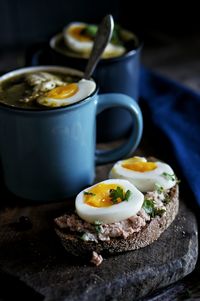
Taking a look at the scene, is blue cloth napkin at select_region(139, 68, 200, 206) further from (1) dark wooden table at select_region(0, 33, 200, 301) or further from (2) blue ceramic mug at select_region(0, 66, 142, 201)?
(2) blue ceramic mug at select_region(0, 66, 142, 201)

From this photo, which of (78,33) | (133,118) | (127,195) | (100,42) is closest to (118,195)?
(127,195)

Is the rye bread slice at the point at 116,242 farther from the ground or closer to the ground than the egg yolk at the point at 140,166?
closer to the ground

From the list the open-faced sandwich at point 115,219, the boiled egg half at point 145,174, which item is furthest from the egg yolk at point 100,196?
the boiled egg half at point 145,174

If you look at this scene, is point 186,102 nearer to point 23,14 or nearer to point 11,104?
point 11,104

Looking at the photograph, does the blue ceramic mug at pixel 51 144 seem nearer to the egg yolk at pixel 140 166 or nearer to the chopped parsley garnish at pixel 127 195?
the egg yolk at pixel 140 166

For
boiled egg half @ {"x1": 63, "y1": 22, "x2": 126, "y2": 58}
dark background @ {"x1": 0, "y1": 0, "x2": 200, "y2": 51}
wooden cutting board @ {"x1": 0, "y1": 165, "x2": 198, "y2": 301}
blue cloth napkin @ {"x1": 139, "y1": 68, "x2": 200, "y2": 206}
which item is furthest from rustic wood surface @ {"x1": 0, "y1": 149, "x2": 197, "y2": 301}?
dark background @ {"x1": 0, "y1": 0, "x2": 200, "y2": 51}
